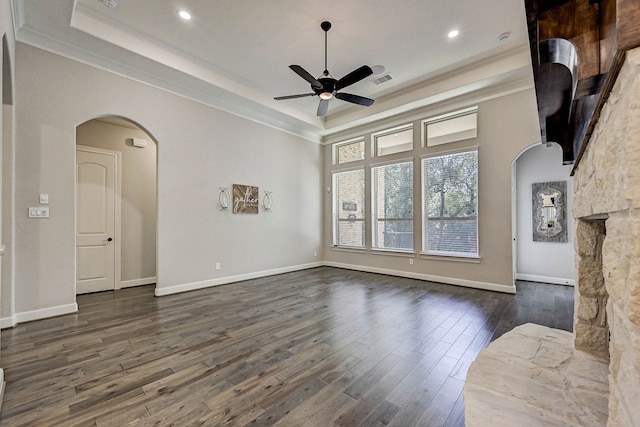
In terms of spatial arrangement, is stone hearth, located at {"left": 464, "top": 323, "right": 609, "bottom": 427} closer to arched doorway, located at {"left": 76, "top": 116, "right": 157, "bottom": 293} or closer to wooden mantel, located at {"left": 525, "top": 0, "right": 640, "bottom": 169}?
wooden mantel, located at {"left": 525, "top": 0, "right": 640, "bottom": 169}

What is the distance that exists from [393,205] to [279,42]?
3861 millimetres

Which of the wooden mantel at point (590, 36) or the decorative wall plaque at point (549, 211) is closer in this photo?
the wooden mantel at point (590, 36)

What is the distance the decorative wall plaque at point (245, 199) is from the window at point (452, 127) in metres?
3.71

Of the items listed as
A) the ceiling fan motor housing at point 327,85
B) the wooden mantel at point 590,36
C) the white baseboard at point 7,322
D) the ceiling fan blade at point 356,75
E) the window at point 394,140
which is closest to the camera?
the wooden mantel at point 590,36

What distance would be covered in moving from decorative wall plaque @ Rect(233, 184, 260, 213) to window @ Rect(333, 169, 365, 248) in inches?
90.2

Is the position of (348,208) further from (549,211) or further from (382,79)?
(549,211)

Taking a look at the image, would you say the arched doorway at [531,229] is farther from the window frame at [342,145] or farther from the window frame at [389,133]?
the window frame at [342,145]

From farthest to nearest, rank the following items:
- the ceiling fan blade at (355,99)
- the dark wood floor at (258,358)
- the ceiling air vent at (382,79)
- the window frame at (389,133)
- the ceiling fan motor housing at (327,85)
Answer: the window frame at (389,133), the ceiling air vent at (382,79), the ceiling fan blade at (355,99), the ceiling fan motor housing at (327,85), the dark wood floor at (258,358)

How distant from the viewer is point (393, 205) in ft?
20.1

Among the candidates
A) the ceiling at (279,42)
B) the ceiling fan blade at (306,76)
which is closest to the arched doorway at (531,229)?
the ceiling at (279,42)

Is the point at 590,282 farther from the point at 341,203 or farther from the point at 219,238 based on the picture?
the point at 341,203

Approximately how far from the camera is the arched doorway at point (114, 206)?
15.5ft

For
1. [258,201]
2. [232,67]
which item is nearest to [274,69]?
[232,67]

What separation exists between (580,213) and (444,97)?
4.15 metres
